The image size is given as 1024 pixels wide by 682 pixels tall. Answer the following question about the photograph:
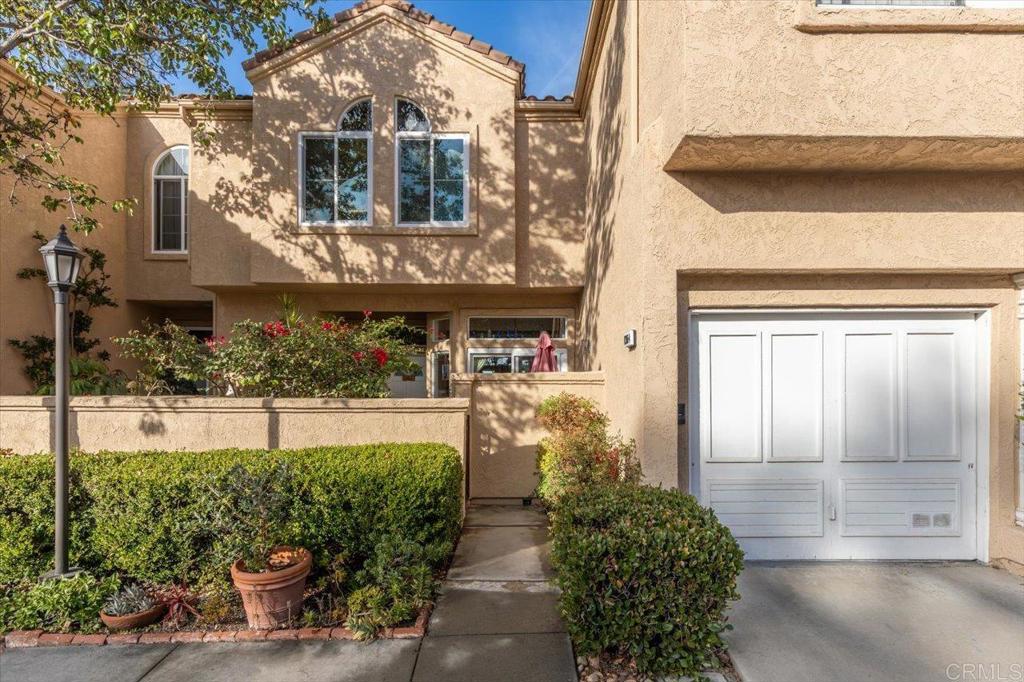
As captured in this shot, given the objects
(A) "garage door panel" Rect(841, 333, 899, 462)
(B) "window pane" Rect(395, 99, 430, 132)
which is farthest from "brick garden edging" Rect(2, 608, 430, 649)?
(B) "window pane" Rect(395, 99, 430, 132)

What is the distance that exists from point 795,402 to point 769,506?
→ 1104 mm

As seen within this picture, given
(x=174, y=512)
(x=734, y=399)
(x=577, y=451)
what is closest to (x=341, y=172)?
(x=174, y=512)

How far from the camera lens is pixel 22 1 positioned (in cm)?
593

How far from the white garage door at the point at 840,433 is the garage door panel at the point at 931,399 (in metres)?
0.01

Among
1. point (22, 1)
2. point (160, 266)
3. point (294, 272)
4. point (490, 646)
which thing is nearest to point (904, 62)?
point (490, 646)

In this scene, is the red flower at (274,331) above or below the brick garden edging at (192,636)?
above

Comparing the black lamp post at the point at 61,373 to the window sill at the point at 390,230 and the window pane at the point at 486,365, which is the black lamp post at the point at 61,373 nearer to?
the window sill at the point at 390,230

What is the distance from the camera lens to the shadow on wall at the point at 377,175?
8.52 metres

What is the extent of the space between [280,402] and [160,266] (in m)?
7.74

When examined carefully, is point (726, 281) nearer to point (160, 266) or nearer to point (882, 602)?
point (882, 602)

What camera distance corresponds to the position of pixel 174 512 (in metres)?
4.18

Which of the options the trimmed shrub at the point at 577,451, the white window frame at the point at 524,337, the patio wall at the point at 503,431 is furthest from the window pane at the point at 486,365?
the trimmed shrub at the point at 577,451
